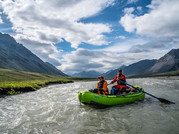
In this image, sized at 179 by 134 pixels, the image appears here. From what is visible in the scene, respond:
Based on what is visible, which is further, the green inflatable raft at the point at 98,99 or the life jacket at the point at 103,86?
the life jacket at the point at 103,86

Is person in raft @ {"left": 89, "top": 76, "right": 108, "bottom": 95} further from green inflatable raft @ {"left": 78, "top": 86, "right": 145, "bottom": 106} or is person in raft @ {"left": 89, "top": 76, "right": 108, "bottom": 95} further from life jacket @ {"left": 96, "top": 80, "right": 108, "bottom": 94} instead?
green inflatable raft @ {"left": 78, "top": 86, "right": 145, "bottom": 106}

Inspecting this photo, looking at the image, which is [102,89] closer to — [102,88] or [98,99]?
[102,88]

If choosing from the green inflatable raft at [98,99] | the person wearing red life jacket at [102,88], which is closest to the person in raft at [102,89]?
the person wearing red life jacket at [102,88]

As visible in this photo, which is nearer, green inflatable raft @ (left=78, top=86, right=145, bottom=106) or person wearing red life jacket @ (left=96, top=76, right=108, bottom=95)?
green inflatable raft @ (left=78, top=86, right=145, bottom=106)

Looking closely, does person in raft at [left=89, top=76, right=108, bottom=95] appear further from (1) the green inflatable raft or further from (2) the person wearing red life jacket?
(1) the green inflatable raft

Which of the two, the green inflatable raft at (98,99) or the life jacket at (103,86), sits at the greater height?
the life jacket at (103,86)

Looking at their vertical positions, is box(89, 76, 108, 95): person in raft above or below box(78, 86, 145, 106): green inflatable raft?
above

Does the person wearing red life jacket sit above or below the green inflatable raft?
above

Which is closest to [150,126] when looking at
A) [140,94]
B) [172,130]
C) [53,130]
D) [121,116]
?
[172,130]

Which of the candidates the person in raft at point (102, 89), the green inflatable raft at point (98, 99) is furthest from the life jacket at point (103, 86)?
the green inflatable raft at point (98, 99)

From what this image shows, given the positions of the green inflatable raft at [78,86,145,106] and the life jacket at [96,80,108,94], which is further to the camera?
the life jacket at [96,80,108,94]

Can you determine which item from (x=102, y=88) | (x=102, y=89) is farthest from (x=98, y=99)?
(x=102, y=88)

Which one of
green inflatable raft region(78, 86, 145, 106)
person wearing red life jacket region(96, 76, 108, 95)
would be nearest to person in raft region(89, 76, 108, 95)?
person wearing red life jacket region(96, 76, 108, 95)

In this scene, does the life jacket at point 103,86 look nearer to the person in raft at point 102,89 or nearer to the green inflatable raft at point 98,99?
the person in raft at point 102,89
